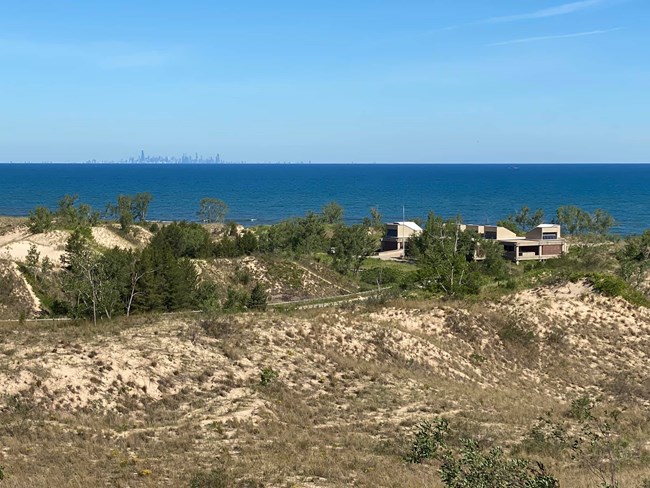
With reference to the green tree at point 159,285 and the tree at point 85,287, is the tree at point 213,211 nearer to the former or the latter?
the green tree at point 159,285

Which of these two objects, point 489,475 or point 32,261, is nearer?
point 489,475

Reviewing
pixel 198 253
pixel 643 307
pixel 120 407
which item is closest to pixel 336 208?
pixel 198 253

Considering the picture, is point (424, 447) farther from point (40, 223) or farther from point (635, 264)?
point (40, 223)

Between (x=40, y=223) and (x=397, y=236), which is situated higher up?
(x=40, y=223)

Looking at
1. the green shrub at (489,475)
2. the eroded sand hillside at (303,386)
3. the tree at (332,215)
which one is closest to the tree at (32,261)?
the eroded sand hillside at (303,386)

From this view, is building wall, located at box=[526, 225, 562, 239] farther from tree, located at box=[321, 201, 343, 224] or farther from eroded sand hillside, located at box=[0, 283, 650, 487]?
tree, located at box=[321, 201, 343, 224]

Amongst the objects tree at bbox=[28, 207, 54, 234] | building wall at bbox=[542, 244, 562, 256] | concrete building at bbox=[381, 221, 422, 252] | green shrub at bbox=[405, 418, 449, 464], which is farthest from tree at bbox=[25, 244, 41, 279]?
building wall at bbox=[542, 244, 562, 256]

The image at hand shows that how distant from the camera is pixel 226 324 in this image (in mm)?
39844

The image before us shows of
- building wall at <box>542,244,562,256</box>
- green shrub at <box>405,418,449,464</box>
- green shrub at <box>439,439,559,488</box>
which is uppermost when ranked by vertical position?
green shrub at <box>439,439,559,488</box>

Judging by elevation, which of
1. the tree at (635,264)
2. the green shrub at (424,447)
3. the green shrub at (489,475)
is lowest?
the green shrub at (424,447)

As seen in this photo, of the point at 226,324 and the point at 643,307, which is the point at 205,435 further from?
the point at 643,307

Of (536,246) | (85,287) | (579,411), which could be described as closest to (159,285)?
Result: (85,287)

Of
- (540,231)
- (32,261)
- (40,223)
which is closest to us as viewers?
(32,261)

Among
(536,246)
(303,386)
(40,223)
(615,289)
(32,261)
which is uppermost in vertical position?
(40,223)
